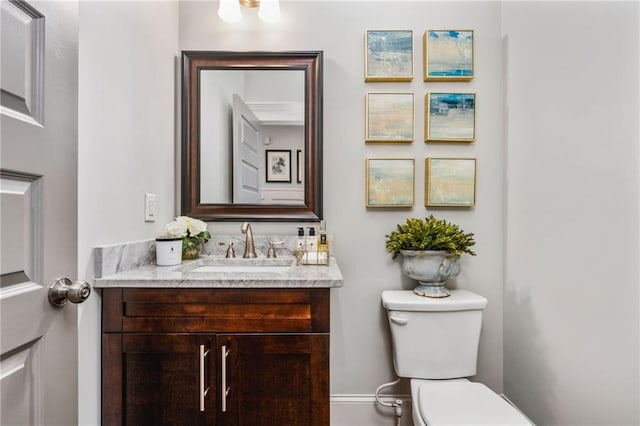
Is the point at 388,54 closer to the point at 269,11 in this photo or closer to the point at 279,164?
the point at 269,11

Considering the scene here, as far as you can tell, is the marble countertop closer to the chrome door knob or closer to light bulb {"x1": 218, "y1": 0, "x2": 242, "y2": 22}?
the chrome door knob

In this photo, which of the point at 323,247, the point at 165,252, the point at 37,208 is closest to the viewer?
the point at 37,208

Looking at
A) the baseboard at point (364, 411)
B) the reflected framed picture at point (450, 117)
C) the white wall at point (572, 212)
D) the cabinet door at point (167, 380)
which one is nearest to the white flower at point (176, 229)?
the cabinet door at point (167, 380)

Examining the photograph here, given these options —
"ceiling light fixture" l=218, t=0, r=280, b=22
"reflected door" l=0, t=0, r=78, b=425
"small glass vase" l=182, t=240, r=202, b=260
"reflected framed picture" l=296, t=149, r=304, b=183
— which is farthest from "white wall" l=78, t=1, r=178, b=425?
"reflected framed picture" l=296, t=149, r=304, b=183

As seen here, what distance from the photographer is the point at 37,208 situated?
24.7 inches

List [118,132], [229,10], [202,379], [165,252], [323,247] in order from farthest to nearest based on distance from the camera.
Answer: [229,10] < [323,247] < [165,252] < [118,132] < [202,379]

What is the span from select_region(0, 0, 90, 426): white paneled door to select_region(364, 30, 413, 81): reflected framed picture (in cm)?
126

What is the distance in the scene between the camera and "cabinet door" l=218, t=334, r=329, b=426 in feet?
3.60

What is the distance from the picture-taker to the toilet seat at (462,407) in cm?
110

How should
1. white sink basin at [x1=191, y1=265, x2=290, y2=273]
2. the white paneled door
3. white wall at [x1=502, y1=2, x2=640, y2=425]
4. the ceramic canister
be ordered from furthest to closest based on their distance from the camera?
1. white sink basin at [x1=191, y1=265, x2=290, y2=273]
2. the ceramic canister
3. white wall at [x1=502, y1=2, x2=640, y2=425]
4. the white paneled door

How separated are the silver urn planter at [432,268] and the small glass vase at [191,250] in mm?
956

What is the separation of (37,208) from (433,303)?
4.47ft

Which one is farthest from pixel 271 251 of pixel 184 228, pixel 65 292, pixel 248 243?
pixel 65 292

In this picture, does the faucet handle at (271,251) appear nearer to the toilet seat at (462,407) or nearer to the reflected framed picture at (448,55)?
the toilet seat at (462,407)
